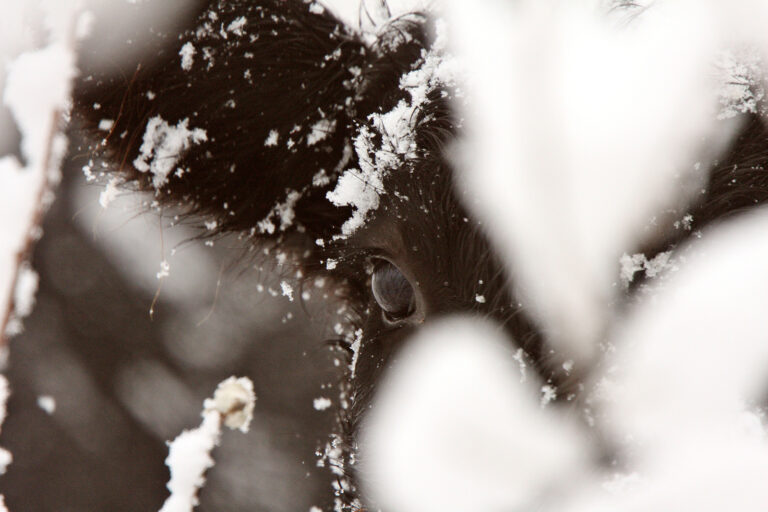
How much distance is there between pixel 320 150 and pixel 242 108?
0.35 ft

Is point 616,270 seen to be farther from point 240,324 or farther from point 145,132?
point 240,324

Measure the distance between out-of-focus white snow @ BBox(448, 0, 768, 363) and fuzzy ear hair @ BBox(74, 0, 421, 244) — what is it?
0.19 metres

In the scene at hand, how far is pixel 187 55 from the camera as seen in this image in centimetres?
70

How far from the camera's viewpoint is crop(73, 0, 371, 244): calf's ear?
27.9 inches

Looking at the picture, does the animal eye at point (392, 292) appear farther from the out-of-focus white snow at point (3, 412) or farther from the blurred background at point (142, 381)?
the out-of-focus white snow at point (3, 412)

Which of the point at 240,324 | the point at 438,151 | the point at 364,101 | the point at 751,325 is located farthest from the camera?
the point at 240,324

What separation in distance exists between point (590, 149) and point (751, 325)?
198mm

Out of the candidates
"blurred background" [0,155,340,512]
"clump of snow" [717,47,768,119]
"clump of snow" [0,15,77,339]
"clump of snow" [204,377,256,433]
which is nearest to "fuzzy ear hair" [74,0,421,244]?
"clump of snow" [0,15,77,339]

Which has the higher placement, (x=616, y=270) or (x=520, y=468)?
(x=616, y=270)

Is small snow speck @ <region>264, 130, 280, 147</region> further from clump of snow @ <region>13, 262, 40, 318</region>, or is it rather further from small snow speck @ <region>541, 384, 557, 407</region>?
clump of snow @ <region>13, 262, 40, 318</region>

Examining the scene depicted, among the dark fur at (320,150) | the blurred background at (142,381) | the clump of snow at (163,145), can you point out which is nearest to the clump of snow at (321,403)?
the blurred background at (142,381)

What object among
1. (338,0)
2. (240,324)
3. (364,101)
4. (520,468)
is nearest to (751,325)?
(520,468)

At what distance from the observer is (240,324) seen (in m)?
1.24

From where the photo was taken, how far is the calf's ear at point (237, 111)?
2.33ft
